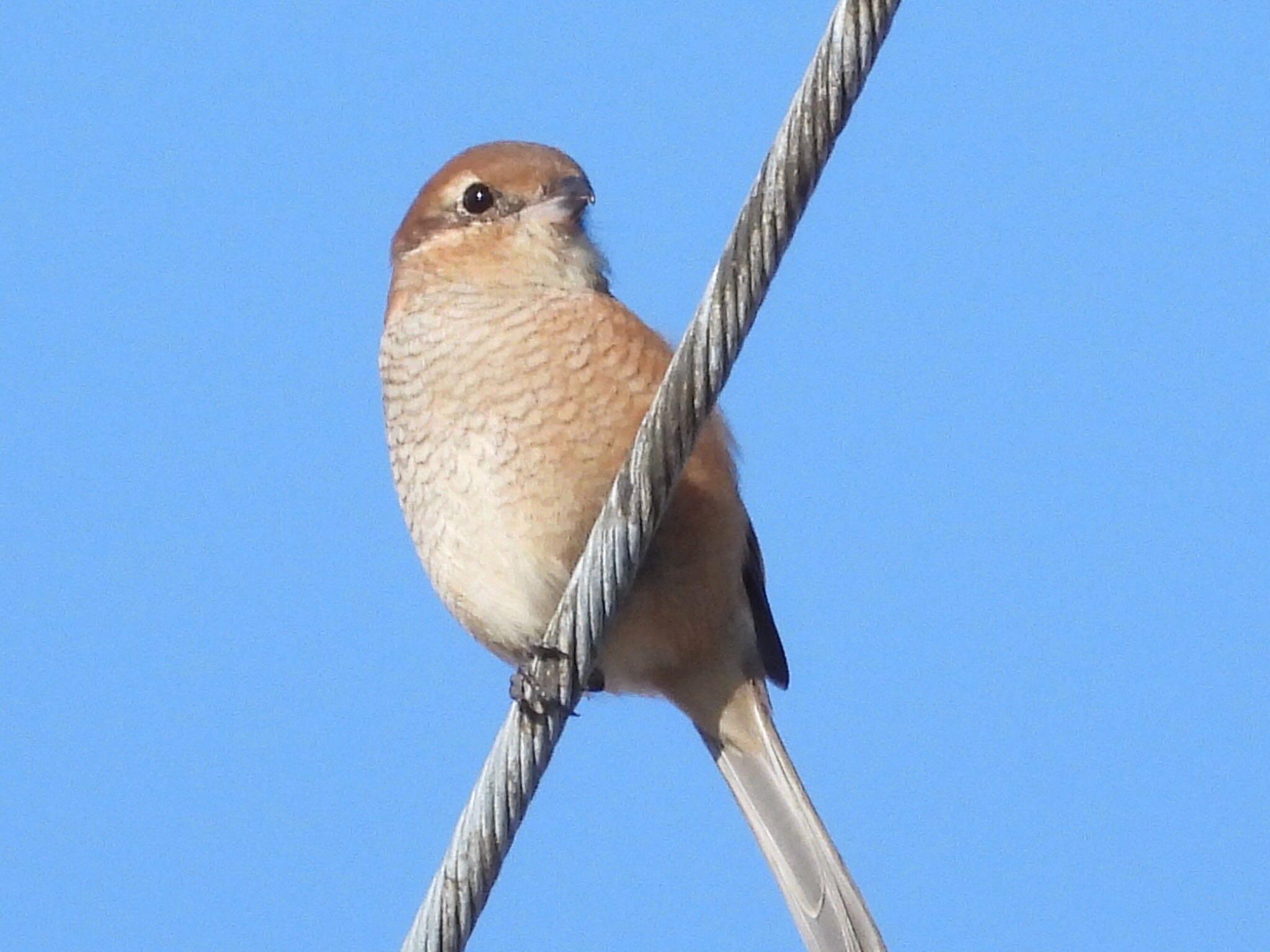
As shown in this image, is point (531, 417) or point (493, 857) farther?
point (531, 417)

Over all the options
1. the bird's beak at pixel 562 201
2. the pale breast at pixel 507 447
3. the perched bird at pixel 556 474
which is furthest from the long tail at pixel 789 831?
the bird's beak at pixel 562 201

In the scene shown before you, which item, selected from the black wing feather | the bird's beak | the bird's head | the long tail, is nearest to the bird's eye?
the bird's head

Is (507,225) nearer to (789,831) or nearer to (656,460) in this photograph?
(789,831)

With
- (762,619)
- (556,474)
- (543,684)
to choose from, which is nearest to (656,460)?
(543,684)

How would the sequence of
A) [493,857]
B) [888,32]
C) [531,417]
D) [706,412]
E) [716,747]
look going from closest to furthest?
[888,32] < [706,412] < [493,857] < [531,417] < [716,747]

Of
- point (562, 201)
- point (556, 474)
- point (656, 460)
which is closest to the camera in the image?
point (656, 460)

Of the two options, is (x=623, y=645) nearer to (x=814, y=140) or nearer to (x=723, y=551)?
(x=723, y=551)

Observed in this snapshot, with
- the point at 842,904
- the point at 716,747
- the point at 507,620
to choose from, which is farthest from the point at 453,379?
the point at 842,904
